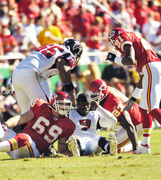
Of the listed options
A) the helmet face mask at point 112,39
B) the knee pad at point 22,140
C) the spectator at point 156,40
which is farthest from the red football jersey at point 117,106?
the spectator at point 156,40

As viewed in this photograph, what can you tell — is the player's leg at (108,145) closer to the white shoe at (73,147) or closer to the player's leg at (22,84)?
the white shoe at (73,147)

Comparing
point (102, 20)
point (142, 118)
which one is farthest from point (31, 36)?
point (142, 118)

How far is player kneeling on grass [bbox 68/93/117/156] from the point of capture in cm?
672

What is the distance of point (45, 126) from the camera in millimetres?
6688

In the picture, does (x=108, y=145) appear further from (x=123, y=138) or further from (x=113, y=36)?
(x=113, y=36)

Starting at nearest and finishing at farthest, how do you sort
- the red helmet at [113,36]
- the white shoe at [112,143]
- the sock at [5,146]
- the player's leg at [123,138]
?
the sock at [5,146], the white shoe at [112,143], the red helmet at [113,36], the player's leg at [123,138]

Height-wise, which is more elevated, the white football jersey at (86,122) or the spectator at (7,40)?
the spectator at (7,40)

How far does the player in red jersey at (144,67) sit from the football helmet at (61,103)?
0.88 metres

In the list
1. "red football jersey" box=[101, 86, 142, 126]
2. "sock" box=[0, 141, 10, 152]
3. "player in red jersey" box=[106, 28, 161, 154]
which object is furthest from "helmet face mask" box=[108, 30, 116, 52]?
"sock" box=[0, 141, 10, 152]

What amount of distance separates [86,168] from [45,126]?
1255 mm

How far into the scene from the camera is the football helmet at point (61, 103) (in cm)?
667

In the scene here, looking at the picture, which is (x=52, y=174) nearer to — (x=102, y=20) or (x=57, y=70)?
(x=57, y=70)

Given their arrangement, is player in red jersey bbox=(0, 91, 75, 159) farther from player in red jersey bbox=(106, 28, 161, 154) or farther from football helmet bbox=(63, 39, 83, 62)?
football helmet bbox=(63, 39, 83, 62)

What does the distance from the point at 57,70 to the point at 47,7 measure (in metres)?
6.36
